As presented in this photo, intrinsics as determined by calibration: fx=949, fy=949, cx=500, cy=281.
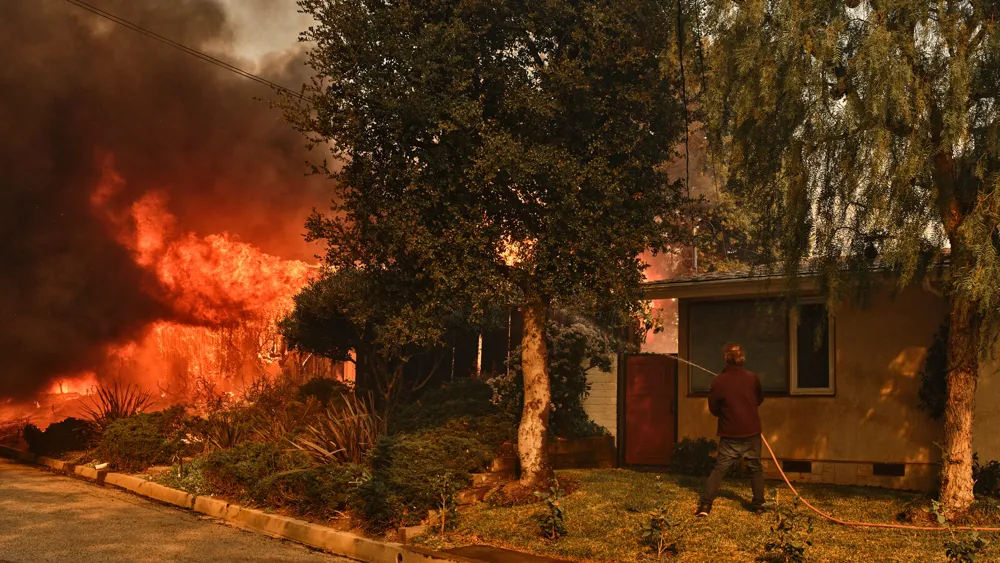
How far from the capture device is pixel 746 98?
33.1 ft

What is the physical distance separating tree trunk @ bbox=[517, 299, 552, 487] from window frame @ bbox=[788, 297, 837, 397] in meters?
3.87

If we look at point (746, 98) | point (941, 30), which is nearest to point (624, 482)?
point (746, 98)

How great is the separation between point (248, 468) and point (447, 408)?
3567 millimetres

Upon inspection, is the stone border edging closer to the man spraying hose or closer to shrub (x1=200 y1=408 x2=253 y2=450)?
shrub (x1=200 y1=408 x2=253 y2=450)

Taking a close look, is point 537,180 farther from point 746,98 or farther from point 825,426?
point 825,426

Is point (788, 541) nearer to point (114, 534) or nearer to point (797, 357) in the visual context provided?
point (114, 534)

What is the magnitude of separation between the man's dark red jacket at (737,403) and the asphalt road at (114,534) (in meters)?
4.35

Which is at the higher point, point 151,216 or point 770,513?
point 151,216

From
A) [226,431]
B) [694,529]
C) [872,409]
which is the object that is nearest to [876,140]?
[694,529]

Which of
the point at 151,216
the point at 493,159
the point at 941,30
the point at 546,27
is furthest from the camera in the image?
the point at 151,216

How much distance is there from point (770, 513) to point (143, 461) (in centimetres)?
1033

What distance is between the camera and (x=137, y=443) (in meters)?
15.5

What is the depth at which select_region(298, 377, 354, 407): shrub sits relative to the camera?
1795 centimetres

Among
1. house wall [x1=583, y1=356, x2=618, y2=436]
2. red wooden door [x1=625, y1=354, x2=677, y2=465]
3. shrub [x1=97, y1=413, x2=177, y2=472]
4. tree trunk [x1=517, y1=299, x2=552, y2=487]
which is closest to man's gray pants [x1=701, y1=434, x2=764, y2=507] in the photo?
tree trunk [x1=517, y1=299, x2=552, y2=487]
